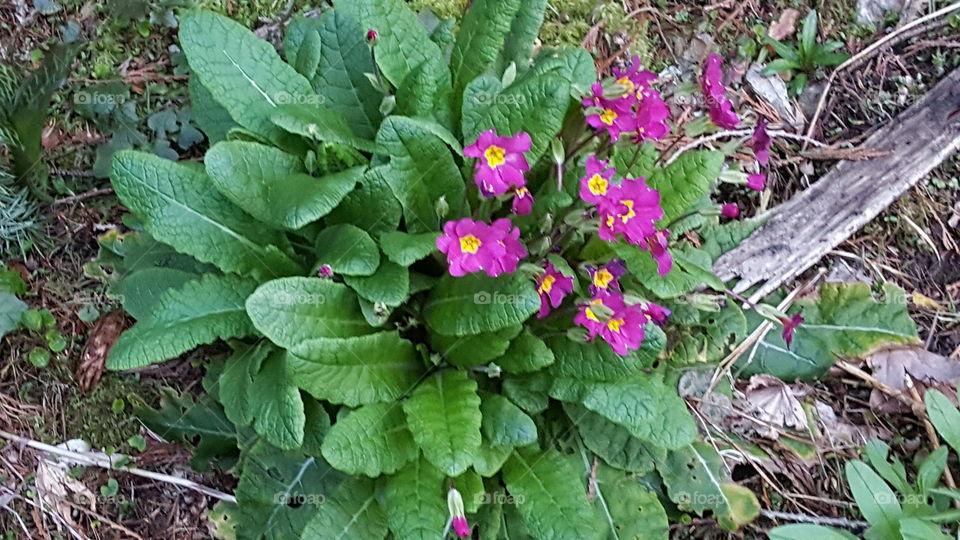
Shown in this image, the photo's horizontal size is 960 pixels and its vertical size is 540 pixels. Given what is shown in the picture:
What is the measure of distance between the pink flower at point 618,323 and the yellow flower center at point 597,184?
29 cm

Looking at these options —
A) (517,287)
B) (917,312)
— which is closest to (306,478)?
(517,287)

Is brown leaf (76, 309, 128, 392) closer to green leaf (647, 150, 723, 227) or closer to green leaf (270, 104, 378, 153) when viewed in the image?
green leaf (270, 104, 378, 153)

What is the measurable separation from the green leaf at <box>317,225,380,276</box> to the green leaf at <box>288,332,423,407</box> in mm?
200

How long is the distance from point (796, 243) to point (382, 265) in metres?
1.60

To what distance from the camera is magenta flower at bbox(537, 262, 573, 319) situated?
228 centimetres

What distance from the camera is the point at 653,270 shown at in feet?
8.09

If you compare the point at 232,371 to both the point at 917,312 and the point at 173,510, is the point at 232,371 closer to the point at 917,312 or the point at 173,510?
the point at 173,510

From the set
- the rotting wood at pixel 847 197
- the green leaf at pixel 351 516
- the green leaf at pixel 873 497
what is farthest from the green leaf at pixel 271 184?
the green leaf at pixel 873 497

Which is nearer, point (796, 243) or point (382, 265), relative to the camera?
point (382, 265)

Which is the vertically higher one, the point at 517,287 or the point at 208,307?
the point at 517,287

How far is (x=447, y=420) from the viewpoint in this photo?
2344 millimetres

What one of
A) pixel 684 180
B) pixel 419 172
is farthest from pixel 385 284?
pixel 684 180

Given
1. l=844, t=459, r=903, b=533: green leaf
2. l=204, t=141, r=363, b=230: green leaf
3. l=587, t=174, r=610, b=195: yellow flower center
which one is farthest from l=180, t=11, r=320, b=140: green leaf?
l=844, t=459, r=903, b=533: green leaf

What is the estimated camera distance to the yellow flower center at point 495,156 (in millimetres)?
2113
